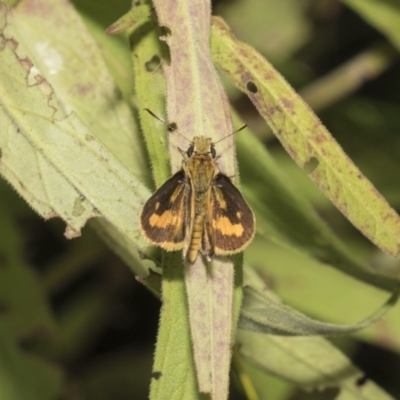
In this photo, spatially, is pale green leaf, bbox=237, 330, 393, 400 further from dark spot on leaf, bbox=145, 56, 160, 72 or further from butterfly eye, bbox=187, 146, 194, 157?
dark spot on leaf, bbox=145, 56, 160, 72

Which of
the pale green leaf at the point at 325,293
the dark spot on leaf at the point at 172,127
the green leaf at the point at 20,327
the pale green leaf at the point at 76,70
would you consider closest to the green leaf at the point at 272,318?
the dark spot on leaf at the point at 172,127

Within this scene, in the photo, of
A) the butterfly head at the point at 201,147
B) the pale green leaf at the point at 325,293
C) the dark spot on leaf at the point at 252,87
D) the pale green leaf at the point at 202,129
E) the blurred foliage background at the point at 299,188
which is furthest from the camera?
the blurred foliage background at the point at 299,188

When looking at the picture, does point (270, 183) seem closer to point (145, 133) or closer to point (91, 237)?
point (145, 133)

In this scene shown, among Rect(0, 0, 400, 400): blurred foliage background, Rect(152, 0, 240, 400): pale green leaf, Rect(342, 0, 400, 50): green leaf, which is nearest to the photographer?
Rect(152, 0, 240, 400): pale green leaf

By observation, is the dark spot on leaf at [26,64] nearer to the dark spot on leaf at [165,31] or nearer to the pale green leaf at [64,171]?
the pale green leaf at [64,171]

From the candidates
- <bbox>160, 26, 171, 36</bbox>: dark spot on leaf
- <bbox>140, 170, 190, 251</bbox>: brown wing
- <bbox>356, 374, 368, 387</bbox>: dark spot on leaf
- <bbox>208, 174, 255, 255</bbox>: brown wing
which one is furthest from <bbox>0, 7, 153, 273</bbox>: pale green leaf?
<bbox>356, 374, 368, 387</bbox>: dark spot on leaf

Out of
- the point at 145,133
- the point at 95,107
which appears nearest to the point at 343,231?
the point at 95,107
